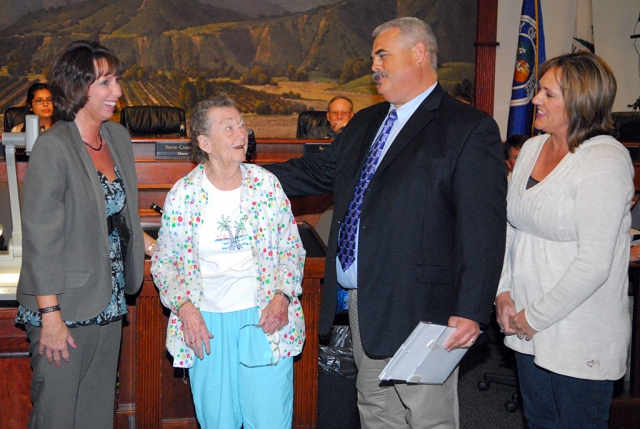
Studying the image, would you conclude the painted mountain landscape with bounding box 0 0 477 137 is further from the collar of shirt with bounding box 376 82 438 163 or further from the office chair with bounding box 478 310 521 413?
the collar of shirt with bounding box 376 82 438 163

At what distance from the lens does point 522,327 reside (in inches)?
79.1

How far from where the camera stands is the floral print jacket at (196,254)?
6.73ft

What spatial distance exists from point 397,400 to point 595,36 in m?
7.10

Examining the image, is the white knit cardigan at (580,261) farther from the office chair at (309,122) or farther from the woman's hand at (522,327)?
the office chair at (309,122)

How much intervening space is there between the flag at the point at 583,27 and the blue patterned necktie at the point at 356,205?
238 inches

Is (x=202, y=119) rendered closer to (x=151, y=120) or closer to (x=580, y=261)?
(x=580, y=261)

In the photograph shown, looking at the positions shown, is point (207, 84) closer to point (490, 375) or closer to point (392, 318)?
point (490, 375)

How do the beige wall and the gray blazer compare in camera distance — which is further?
the beige wall

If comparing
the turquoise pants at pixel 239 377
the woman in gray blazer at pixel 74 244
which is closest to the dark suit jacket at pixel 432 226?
the turquoise pants at pixel 239 377

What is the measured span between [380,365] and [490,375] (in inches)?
68.1

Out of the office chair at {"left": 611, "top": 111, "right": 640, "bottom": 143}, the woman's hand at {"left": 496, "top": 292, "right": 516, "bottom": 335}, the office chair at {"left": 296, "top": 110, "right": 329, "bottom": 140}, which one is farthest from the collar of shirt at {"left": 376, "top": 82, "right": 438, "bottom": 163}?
the office chair at {"left": 611, "top": 111, "right": 640, "bottom": 143}

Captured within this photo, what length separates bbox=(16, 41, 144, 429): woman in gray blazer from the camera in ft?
6.26

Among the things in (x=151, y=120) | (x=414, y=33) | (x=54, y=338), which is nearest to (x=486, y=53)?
(x=151, y=120)

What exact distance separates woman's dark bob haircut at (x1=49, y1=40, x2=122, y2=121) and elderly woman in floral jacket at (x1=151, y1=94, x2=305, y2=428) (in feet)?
1.12
